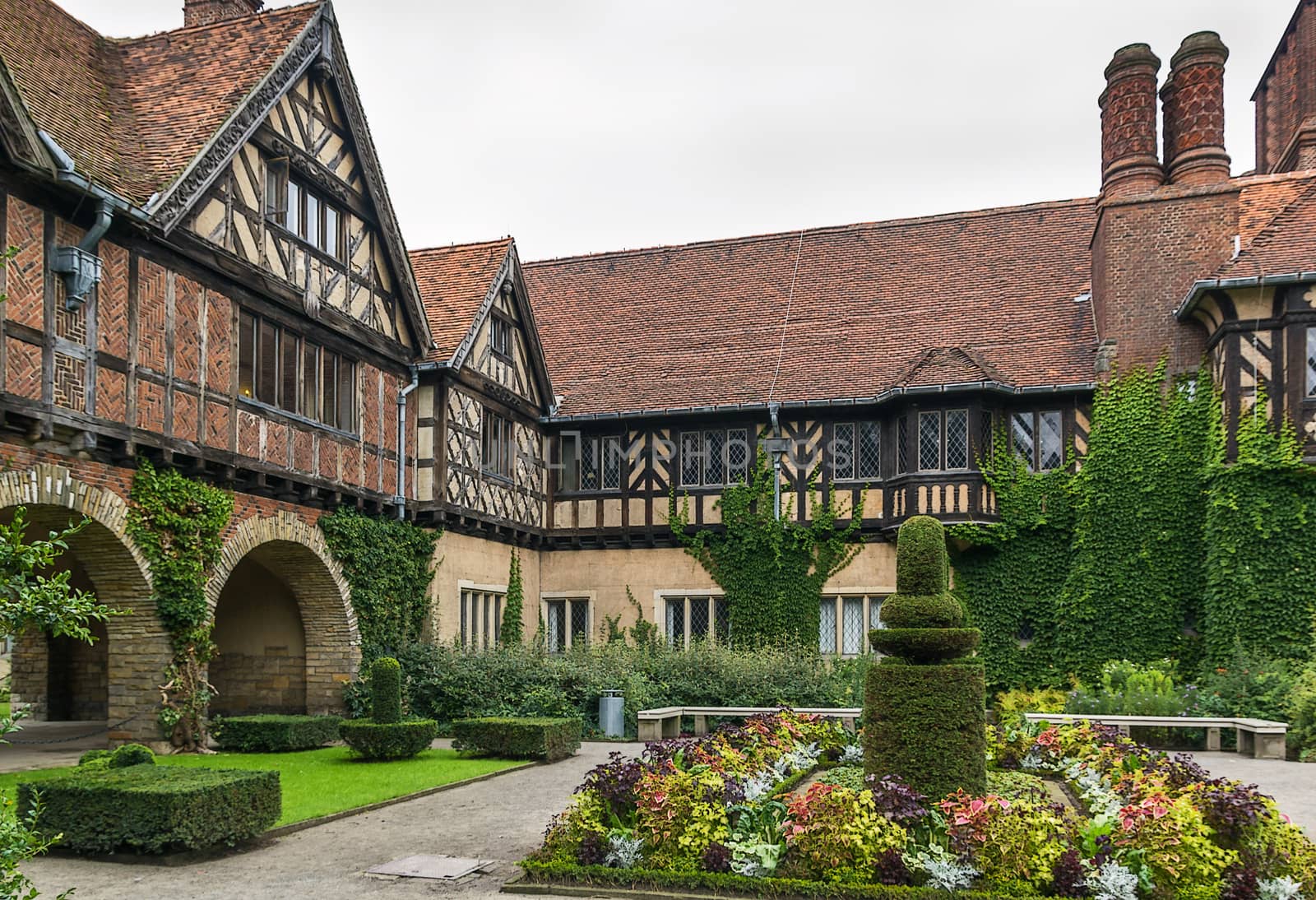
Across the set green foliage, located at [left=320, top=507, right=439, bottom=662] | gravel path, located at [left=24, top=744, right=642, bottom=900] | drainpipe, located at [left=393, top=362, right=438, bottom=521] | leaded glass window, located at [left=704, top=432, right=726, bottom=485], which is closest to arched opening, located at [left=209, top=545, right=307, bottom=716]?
green foliage, located at [left=320, top=507, right=439, bottom=662]

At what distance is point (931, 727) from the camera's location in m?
9.73

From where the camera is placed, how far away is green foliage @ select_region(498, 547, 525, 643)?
23062mm

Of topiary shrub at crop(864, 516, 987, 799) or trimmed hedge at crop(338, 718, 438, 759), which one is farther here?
trimmed hedge at crop(338, 718, 438, 759)

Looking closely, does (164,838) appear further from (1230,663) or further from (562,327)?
(562,327)

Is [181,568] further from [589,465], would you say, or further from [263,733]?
[589,465]

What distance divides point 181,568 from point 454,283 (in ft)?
31.5

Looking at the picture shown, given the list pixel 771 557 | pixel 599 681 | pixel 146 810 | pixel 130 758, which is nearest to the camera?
pixel 146 810

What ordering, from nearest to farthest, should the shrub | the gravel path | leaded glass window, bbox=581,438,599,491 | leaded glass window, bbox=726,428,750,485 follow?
1. the gravel path
2. the shrub
3. leaded glass window, bbox=726,428,750,485
4. leaded glass window, bbox=581,438,599,491

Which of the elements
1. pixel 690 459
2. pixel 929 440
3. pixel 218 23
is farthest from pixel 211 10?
pixel 929 440

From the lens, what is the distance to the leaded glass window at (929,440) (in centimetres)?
2206

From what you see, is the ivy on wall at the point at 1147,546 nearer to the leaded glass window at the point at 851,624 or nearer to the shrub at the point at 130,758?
the leaded glass window at the point at 851,624

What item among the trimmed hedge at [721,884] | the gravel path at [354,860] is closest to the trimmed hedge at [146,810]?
the gravel path at [354,860]

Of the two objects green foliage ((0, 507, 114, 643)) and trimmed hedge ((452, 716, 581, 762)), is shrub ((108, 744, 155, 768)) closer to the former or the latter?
trimmed hedge ((452, 716, 581, 762))

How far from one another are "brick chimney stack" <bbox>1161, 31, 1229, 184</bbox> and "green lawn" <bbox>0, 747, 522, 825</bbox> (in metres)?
16.7
